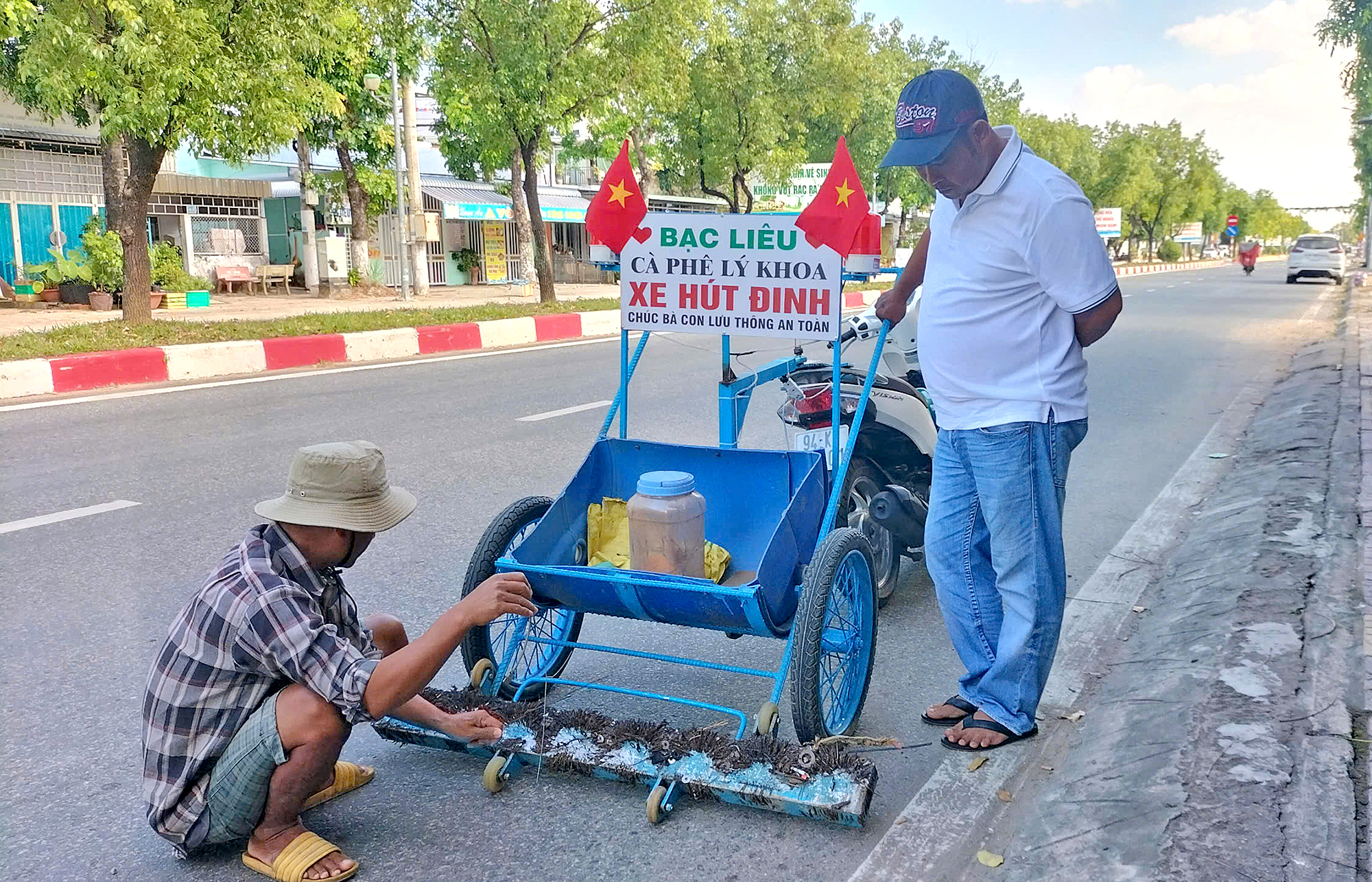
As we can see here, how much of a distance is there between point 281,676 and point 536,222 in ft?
54.7

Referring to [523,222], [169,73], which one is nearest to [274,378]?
[169,73]

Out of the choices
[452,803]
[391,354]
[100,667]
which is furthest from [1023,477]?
[391,354]

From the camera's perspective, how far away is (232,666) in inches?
92.7

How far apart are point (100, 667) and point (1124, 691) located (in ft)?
10.1

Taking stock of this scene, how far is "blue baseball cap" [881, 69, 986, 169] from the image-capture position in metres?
2.66

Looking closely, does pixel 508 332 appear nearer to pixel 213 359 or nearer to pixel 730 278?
pixel 213 359

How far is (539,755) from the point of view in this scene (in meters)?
Answer: 2.77

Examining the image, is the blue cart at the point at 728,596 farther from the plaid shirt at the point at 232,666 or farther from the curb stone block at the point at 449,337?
the curb stone block at the point at 449,337

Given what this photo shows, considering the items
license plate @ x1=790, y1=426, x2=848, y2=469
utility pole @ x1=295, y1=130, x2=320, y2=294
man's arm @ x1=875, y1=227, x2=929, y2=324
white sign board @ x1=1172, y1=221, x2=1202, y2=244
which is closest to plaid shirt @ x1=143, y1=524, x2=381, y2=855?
man's arm @ x1=875, y1=227, x2=929, y2=324

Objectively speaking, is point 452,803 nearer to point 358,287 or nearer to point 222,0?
point 222,0

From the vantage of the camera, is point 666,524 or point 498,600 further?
point 666,524

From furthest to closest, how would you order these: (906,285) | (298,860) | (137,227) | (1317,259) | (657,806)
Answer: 1. (1317,259)
2. (137,227)
3. (906,285)
4. (657,806)
5. (298,860)

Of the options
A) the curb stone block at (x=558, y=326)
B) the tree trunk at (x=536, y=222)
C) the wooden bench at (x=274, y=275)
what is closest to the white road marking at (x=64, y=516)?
the curb stone block at (x=558, y=326)

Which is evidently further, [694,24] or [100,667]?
[694,24]
